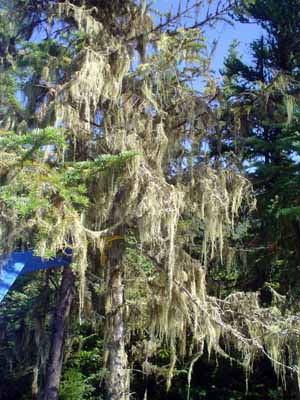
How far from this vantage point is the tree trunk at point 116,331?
16.9 feet

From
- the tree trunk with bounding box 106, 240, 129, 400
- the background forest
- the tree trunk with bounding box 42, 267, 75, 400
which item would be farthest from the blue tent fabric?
the tree trunk with bounding box 42, 267, 75, 400

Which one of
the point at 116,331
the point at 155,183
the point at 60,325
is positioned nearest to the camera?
the point at 155,183

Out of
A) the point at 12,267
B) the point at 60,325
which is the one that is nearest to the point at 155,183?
the point at 12,267

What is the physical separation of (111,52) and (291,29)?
2.91 meters

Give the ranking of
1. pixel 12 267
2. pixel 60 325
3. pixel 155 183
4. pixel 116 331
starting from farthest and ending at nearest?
1. pixel 60 325
2. pixel 116 331
3. pixel 155 183
4. pixel 12 267

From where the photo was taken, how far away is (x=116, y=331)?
538cm

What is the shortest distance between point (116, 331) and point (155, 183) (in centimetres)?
180

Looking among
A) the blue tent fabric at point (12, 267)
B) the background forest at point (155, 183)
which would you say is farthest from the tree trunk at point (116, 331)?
the blue tent fabric at point (12, 267)

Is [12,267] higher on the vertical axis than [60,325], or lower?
higher

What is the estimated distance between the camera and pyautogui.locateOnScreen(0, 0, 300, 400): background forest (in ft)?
15.6

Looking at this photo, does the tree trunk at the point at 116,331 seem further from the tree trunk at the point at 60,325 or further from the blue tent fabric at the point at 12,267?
the blue tent fabric at the point at 12,267

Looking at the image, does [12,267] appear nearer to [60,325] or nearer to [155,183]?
[155,183]

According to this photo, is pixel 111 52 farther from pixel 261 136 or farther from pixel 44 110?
pixel 261 136

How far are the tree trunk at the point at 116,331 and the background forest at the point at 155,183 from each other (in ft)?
0.05
